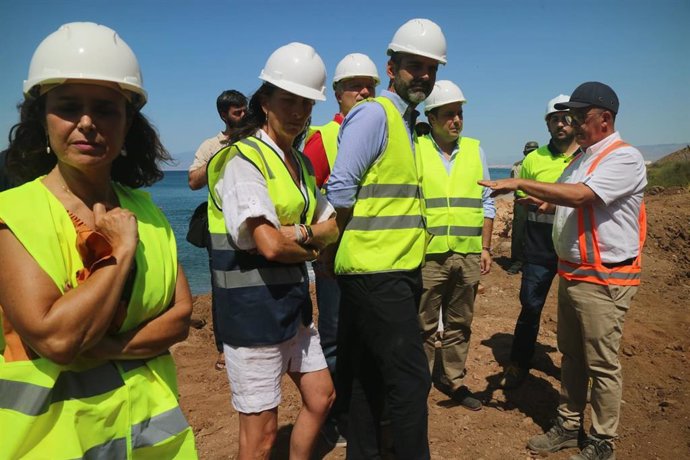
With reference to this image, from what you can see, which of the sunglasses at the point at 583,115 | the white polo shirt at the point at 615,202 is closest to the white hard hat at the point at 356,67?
the sunglasses at the point at 583,115

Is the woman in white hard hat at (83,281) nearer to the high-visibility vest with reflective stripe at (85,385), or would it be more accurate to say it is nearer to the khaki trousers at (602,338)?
the high-visibility vest with reflective stripe at (85,385)

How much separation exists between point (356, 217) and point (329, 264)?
1.14 ft

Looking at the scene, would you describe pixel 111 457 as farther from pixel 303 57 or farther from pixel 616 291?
pixel 616 291

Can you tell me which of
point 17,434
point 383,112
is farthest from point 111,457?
point 383,112

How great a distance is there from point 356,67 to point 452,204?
1.48m

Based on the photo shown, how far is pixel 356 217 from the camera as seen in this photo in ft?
9.51

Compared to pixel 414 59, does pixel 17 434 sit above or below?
below

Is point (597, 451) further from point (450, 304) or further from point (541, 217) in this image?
point (541, 217)

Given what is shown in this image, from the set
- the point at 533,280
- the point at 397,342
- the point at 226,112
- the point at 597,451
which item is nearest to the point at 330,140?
the point at 226,112

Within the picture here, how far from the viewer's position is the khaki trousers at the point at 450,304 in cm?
427

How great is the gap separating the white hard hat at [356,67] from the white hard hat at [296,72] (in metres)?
2.05

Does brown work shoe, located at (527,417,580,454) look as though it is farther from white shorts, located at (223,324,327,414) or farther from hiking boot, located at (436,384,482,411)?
white shorts, located at (223,324,327,414)

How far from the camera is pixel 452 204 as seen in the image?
14.1ft

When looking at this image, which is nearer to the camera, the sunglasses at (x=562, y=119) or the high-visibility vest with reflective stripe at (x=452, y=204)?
the high-visibility vest with reflective stripe at (x=452, y=204)
